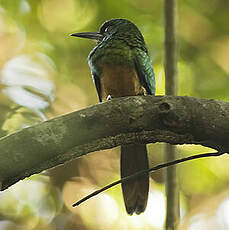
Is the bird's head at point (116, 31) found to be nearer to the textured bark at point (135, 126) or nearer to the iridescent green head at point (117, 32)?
the iridescent green head at point (117, 32)

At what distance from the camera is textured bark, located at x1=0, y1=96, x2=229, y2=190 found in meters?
1.54

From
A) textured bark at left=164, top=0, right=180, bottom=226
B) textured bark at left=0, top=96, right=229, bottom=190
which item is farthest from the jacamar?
textured bark at left=0, top=96, right=229, bottom=190

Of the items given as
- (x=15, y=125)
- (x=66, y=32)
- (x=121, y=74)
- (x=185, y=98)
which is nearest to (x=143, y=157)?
(x=121, y=74)

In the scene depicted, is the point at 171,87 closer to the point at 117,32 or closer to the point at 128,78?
the point at 128,78

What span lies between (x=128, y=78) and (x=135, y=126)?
127 cm

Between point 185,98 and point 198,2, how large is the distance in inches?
92.5

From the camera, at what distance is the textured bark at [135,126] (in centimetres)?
154

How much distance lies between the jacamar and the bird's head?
Result: 0.6 inches

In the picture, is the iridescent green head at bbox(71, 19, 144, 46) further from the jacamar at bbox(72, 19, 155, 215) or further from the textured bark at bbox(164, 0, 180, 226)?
the textured bark at bbox(164, 0, 180, 226)

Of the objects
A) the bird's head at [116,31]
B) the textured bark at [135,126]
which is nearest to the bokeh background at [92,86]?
the bird's head at [116,31]

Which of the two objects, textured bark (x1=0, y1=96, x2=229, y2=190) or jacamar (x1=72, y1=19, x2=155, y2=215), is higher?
jacamar (x1=72, y1=19, x2=155, y2=215)

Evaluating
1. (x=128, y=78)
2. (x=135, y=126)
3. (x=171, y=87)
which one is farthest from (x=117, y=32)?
(x=135, y=126)

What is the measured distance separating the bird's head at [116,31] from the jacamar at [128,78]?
1cm

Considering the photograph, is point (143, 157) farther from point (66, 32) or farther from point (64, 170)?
point (66, 32)
